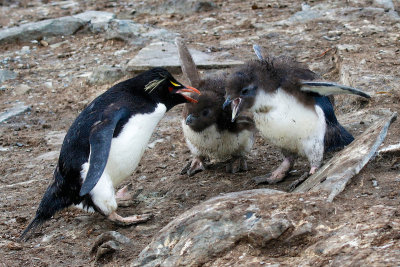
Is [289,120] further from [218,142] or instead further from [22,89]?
[22,89]

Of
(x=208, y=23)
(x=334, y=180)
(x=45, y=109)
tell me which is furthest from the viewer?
(x=208, y=23)

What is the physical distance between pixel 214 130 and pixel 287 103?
717 millimetres

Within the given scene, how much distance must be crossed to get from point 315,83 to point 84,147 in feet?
4.88

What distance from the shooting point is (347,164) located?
3.12 m

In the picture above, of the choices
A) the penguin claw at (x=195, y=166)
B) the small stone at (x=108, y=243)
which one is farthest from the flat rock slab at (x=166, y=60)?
the small stone at (x=108, y=243)

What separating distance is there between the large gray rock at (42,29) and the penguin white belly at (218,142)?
15.4ft

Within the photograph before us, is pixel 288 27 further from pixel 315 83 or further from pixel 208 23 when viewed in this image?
pixel 315 83

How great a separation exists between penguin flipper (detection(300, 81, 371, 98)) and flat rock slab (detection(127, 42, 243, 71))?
8.62ft

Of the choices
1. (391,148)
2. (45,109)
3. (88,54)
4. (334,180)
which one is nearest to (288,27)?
(88,54)

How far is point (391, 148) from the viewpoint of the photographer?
11.2 feet

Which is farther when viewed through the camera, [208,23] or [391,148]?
[208,23]

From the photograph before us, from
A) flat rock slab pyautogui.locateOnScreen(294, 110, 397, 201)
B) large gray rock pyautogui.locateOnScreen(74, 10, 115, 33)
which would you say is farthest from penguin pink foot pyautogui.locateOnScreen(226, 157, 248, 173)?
large gray rock pyautogui.locateOnScreen(74, 10, 115, 33)

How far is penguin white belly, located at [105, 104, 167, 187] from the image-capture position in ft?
12.0

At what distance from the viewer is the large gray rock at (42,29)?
8195mm
